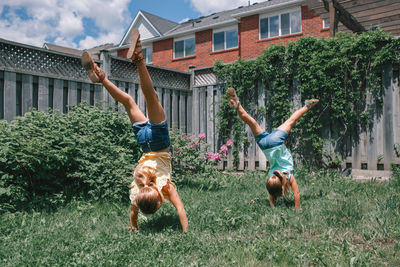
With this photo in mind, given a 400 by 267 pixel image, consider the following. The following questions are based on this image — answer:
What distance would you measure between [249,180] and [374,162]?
7.57 feet

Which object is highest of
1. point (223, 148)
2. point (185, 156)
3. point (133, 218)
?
point (223, 148)

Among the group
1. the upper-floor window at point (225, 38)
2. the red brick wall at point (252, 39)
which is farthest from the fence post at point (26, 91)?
the upper-floor window at point (225, 38)

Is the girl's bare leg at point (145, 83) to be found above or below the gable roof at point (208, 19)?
below

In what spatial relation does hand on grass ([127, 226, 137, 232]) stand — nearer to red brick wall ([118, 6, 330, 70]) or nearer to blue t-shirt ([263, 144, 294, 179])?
blue t-shirt ([263, 144, 294, 179])

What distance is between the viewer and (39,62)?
595 cm

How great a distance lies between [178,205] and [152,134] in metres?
0.80

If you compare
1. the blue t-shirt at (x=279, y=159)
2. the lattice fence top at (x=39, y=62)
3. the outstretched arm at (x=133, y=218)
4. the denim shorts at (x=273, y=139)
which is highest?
the lattice fence top at (x=39, y=62)

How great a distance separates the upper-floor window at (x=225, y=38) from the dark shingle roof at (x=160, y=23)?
473 centimetres

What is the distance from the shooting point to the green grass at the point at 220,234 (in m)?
2.44

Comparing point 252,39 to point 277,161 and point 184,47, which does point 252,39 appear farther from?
point 277,161

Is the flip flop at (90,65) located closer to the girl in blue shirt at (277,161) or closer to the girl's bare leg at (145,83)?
the girl's bare leg at (145,83)

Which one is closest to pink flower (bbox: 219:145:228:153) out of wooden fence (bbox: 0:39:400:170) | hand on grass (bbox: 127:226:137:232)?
wooden fence (bbox: 0:39:400:170)

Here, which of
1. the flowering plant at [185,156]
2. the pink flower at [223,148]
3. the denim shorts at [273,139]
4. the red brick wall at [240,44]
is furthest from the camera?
the red brick wall at [240,44]

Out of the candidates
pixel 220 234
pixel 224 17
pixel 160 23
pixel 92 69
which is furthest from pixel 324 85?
pixel 160 23
